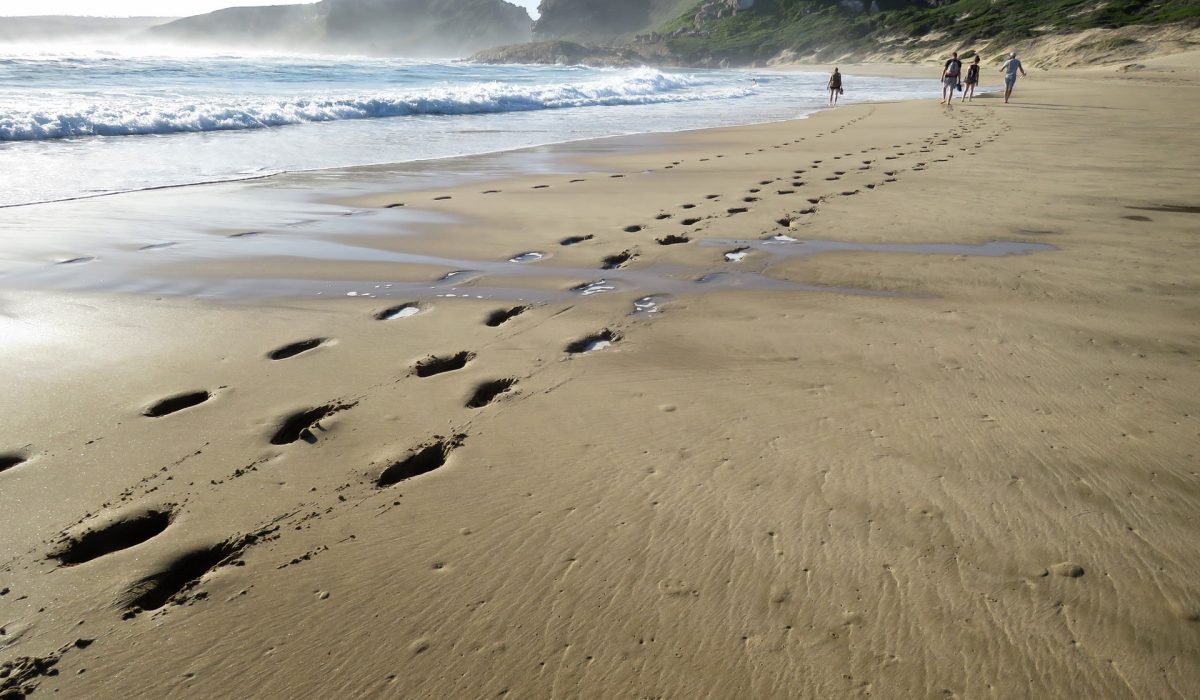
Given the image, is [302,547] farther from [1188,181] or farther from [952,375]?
[1188,181]

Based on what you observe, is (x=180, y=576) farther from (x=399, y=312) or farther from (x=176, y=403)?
(x=399, y=312)

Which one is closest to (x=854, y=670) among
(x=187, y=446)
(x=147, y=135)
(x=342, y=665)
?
(x=342, y=665)

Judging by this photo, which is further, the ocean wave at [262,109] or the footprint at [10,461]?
the ocean wave at [262,109]

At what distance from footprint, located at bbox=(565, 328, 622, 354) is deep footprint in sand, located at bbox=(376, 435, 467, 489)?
100 centimetres

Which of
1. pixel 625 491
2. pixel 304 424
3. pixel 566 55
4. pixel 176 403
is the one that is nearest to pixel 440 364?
pixel 304 424

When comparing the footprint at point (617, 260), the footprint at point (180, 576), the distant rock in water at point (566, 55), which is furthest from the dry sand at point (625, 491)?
the distant rock in water at point (566, 55)

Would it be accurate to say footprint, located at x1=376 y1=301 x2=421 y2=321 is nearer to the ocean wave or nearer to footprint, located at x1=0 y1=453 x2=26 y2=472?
footprint, located at x1=0 y1=453 x2=26 y2=472

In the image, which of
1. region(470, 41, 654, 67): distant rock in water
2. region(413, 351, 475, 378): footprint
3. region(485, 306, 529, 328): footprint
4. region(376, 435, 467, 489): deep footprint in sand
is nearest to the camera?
region(376, 435, 467, 489): deep footprint in sand

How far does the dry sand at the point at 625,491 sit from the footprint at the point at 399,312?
0.08m

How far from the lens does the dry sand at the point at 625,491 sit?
163 centimetres

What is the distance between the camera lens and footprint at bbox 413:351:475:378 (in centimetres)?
319

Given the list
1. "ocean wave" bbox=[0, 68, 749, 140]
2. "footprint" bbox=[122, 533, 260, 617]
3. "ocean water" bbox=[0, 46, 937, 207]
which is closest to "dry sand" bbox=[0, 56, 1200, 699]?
"footprint" bbox=[122, 533, 260, 617]

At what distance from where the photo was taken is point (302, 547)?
2.02 metres

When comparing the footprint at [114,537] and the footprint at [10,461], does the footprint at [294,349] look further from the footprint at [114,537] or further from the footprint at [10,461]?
the footprint at [114,537]
